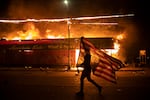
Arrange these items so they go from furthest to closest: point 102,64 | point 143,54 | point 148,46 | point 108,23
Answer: point 148,46
point 108,23
point 143,54
point 102,64

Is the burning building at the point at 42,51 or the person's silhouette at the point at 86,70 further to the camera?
the burning building at the point at 42,51

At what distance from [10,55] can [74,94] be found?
32509mm

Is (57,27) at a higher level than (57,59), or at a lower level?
higher

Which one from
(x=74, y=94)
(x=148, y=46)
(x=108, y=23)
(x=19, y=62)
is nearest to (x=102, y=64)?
(x=74, y=94)

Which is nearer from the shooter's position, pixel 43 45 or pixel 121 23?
pixel 43 45

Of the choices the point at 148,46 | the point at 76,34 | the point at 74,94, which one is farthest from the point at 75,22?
the point at 74,94

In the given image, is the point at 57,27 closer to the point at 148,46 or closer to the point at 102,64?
the point at 148,46

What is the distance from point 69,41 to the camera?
44719mm

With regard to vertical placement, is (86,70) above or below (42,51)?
Answer: below

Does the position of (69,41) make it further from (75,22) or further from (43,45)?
(75,22)

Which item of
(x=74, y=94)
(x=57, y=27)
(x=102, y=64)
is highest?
(x=57, y=27)

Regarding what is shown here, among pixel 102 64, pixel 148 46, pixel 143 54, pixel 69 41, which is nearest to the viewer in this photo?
pixel 102 64

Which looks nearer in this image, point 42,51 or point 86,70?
point 86,70

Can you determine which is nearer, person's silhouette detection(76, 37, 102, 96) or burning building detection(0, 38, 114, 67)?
person's silhouette detection(76, 37, 102, 96)
